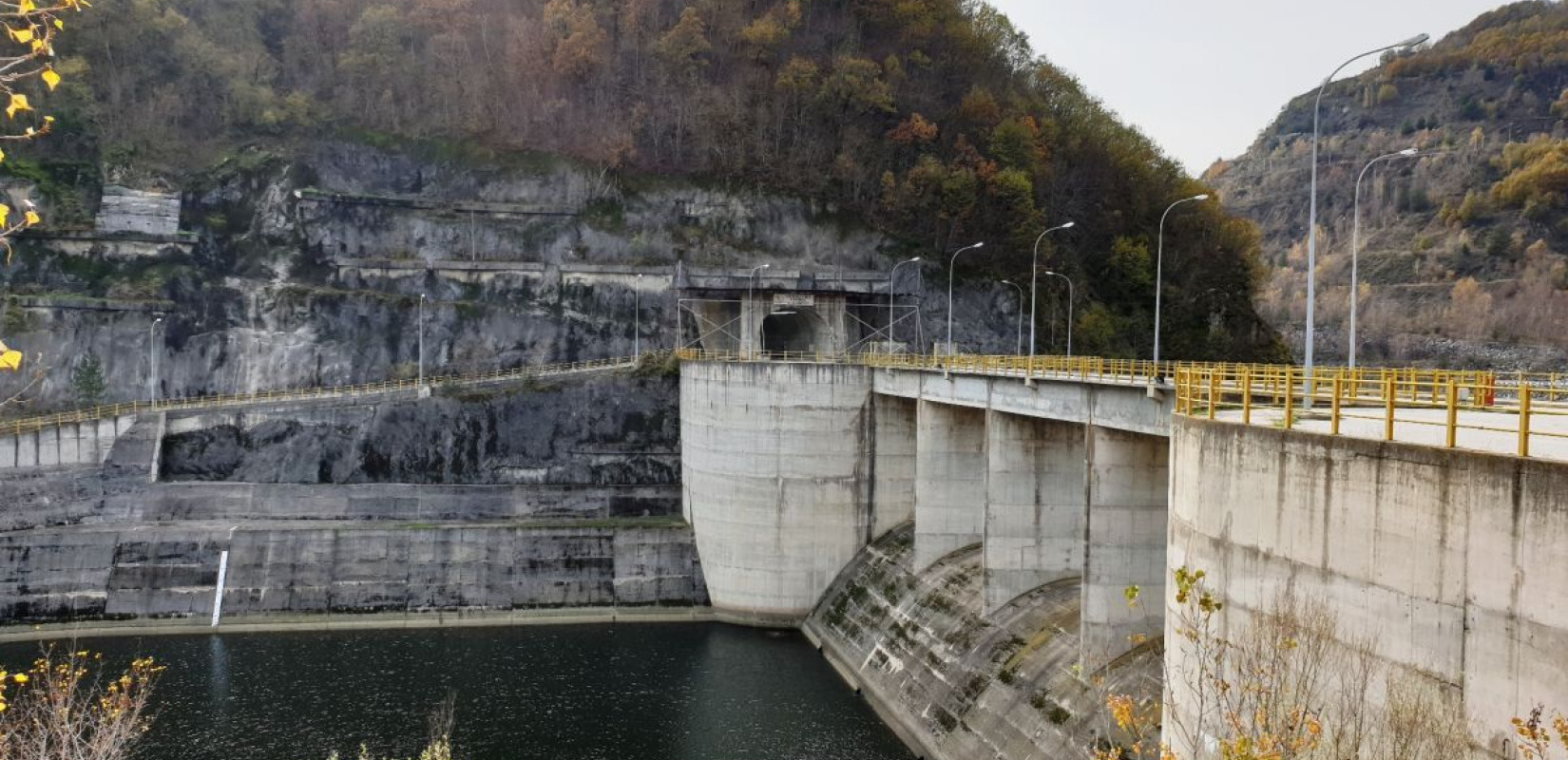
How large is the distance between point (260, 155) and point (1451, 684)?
2766 inches

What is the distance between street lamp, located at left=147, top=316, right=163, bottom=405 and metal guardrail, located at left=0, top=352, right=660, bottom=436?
42.7 inches

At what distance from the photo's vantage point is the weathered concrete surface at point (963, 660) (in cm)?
2788

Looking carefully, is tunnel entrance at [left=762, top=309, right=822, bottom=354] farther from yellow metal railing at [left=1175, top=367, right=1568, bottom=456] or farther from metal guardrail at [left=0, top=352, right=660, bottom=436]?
yellow metal railing at [left=1175, top=367, right=1568, bottom=456]

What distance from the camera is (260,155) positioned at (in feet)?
217

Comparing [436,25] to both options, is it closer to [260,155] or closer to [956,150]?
[260,155]

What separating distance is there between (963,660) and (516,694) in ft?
53.4

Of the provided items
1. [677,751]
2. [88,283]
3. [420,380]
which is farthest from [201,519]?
[677,751]

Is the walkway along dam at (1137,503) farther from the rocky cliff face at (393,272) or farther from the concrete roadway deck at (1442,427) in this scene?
the rocky cliff face at (393,272)

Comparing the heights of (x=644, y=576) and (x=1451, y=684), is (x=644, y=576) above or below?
below

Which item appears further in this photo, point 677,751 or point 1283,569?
point 677,751

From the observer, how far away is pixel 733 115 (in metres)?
69.6

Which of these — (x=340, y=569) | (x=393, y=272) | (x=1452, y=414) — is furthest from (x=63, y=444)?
(x=1452, y=414)


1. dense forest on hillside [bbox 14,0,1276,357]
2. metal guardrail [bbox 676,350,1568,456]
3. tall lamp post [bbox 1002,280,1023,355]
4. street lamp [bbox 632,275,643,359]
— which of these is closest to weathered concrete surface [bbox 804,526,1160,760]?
metal guardrail [bbox 676,350,1568,456]

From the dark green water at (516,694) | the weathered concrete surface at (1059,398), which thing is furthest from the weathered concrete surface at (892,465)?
the dark green water at (516,694)
